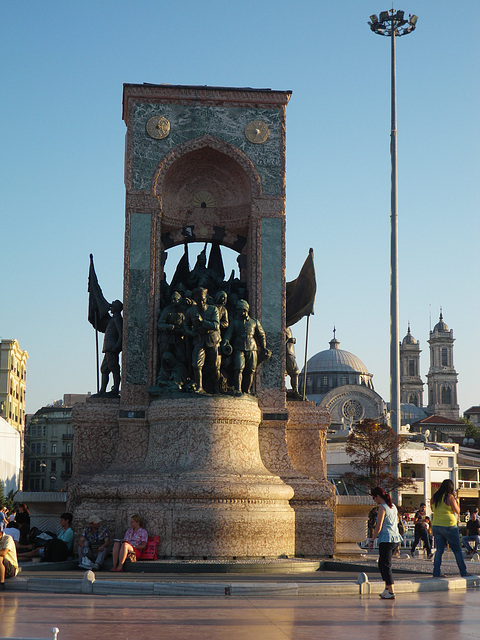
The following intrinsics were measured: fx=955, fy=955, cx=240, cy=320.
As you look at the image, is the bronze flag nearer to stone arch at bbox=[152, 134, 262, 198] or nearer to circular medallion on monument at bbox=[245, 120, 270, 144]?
stone arch at bbox=[152, 134, 262, 198]

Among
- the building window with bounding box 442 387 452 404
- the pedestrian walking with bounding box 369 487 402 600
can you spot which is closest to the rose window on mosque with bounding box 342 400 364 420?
the building window with bounding box 442 387 452 404

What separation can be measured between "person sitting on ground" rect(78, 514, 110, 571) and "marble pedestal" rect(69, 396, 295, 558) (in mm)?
612

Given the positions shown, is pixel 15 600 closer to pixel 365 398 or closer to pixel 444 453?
pixel 444 453

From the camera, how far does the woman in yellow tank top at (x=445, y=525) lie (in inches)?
605

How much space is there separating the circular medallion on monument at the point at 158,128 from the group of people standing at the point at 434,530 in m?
9.90

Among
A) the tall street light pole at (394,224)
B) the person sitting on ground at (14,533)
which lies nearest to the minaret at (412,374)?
the tall street light pole at (394,224)

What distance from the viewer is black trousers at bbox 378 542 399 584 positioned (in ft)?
42.4

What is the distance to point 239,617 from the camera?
35.5 feet

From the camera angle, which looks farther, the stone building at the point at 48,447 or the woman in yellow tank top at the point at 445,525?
the stone building at the point at 48,447

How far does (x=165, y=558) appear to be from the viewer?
1712 centimetres

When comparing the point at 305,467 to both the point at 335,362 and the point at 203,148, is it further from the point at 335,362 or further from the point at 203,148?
the point at 335,362

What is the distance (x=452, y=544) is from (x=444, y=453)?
2918 inches

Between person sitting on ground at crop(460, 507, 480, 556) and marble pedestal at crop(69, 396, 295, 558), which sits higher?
marble pedestal at crop(69, 396, 295, 558)

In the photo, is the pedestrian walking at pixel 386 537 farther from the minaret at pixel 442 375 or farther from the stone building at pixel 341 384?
the minaret at pixel 442 375
